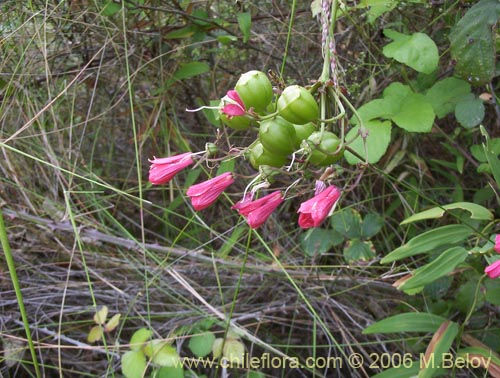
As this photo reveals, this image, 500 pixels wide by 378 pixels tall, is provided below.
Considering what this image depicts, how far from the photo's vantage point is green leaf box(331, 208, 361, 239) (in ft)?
4.87

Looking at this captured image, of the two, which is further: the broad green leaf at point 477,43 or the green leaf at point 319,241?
the green leaf at point 319,241

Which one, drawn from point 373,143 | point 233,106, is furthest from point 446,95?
point 233,106

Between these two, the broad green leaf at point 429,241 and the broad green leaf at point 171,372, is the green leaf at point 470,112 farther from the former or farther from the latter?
the broad green leaf at point 171,372

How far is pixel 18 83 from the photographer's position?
149 cm

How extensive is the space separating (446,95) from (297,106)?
759mm

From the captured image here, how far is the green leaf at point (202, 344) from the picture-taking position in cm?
134

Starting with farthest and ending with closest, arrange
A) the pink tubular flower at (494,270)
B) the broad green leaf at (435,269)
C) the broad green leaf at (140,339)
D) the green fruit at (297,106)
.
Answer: the broad green leaf at (140,339) → the broad green leaf at (435,269) → the pink tubular flower at (494,270) → the green fruit at (297,106)

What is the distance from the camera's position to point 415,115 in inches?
48.1

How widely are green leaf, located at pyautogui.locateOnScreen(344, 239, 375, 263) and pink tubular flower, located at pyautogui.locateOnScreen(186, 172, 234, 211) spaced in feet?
2.17

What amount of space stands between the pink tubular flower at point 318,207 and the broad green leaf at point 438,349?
0.52m

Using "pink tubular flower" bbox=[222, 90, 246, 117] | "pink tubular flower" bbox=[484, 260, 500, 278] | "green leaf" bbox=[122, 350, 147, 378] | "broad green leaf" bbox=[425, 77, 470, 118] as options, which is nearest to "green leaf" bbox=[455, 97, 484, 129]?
"broad green leaf" bbox=[425, 77, 470, 118]

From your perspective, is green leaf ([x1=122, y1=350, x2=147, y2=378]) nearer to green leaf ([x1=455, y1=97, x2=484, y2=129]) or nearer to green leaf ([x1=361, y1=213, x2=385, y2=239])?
green leaf ([x1=361, y1=213, x2=385, y2=239])

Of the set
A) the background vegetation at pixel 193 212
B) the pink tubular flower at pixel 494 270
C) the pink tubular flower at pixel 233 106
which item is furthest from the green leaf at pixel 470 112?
the pink tubular flower at pixel 233 106

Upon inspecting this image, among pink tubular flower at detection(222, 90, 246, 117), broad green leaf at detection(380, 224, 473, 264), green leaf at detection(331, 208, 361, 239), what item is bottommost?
green leaf at detection(331, 208, 361, 239)
